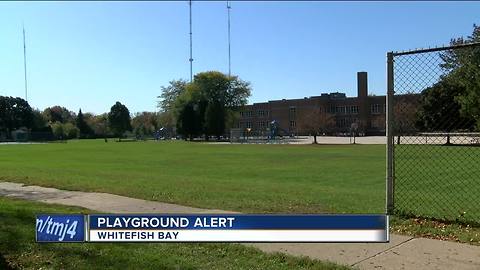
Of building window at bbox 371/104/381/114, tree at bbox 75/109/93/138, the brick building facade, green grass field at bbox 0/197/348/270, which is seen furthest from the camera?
tree at bbox 75/109/93/138

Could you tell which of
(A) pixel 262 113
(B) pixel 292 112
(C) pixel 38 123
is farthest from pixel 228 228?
(C) pixel 38 123

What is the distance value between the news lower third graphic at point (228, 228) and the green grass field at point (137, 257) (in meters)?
0.21

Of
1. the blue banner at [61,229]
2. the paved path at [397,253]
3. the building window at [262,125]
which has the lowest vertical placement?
the paved path at [397,253]

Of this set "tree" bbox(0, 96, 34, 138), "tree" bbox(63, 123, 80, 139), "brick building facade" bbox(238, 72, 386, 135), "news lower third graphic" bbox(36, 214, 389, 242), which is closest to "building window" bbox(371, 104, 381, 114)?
"brick building facade" bbox(238, 72, 386, 135)

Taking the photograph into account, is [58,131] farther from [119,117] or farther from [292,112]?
[292,112]

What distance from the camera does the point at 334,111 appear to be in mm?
145875

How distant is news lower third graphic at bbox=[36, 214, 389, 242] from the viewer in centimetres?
558

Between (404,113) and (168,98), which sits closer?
(404,113)

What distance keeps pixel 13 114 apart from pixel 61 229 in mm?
156869

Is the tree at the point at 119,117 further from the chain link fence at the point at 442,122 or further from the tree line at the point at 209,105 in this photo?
the chain link fence at the point at 442,122

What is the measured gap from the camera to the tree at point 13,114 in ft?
484

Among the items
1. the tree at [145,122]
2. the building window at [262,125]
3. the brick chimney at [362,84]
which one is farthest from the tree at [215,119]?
Result: the tree at [145,122]

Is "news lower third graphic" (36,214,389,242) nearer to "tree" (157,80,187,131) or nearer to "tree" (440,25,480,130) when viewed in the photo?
"tree" (440,25,480,130)

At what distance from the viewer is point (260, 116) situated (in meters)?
162
